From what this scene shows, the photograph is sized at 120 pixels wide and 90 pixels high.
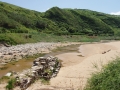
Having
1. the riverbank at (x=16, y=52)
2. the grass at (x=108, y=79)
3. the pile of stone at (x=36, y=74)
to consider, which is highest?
the grass at (x=108, y=79)

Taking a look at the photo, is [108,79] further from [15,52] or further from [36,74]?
[15,52]

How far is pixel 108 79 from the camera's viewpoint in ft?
39.1

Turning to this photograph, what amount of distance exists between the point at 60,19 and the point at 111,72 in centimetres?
13884

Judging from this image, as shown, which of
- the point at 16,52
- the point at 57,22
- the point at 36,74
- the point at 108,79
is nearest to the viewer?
the point at 108,79

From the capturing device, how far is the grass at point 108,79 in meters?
11.4

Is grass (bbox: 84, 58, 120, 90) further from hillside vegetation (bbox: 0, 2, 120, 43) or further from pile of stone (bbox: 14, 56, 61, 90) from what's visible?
hillside vegetation (bbox: 0, 2, 120, 43)

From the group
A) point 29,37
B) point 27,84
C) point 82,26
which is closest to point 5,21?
point 29,37

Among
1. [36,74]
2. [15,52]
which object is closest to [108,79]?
[36,74]

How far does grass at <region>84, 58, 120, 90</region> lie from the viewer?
1137 centimetres

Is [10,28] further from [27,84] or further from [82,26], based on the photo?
[82,26]

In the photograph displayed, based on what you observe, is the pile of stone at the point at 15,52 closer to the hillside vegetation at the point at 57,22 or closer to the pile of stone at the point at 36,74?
the pile of stone at the point at 36,74

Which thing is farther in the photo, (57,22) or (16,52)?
(57,22)

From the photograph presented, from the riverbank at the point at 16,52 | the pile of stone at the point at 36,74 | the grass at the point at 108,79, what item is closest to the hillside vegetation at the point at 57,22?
the riverbank at the point at 16,52

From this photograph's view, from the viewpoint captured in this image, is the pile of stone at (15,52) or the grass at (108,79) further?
the pile of stone at (15,52)
